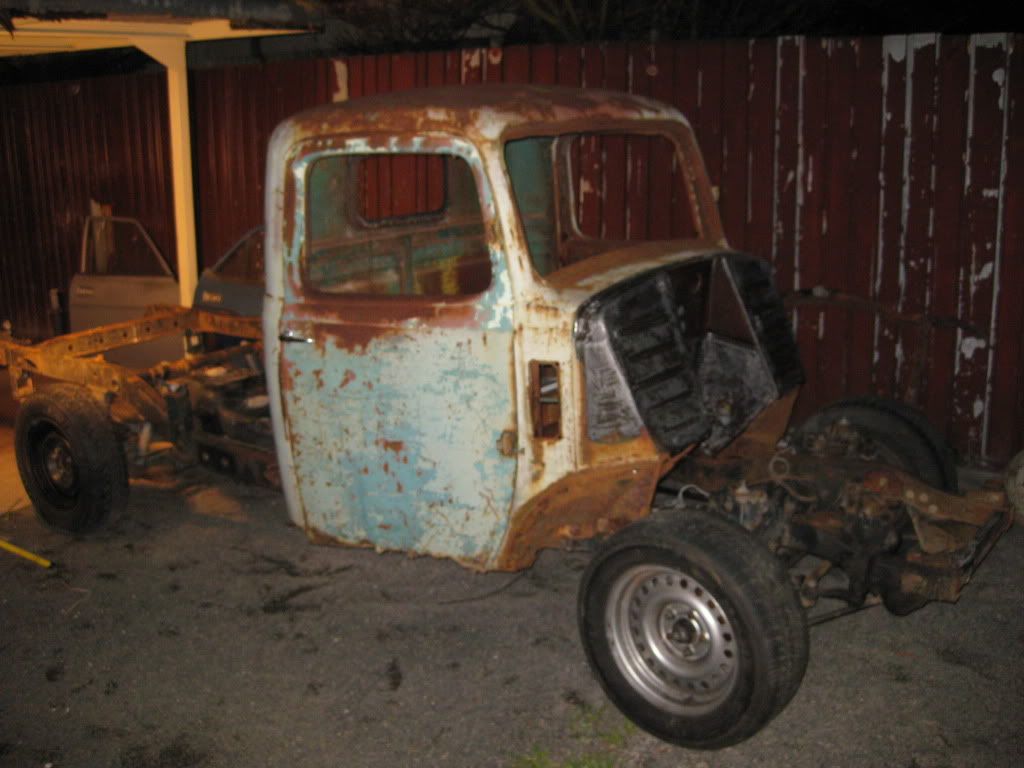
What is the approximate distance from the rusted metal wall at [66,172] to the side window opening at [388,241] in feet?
21.3

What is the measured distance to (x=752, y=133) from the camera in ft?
24.4

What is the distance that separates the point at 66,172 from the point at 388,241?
27.7 feet

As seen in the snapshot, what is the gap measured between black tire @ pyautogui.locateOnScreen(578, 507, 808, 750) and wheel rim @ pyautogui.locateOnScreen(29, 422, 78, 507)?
362 cm

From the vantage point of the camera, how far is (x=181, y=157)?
9133mm

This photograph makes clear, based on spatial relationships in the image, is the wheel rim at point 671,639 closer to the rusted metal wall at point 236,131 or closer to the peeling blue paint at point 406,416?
the peeling blue paint at point 406,416

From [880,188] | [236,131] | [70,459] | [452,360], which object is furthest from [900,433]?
[236,131]

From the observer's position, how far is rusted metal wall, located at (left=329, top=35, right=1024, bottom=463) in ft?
22.0

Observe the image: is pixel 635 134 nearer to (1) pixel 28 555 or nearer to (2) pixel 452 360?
(2) pixel 452 360

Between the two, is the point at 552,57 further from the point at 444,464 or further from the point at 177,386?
the point at 444,464

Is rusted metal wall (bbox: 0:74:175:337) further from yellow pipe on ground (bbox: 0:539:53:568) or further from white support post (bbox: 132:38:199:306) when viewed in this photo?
yellow pipe on ground (bbox: 0:539:53:568)

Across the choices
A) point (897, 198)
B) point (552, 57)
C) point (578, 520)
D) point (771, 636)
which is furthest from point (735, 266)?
point (552, 57)

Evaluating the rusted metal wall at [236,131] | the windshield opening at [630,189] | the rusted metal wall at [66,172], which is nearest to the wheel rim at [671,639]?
the windshield opening at [630,189]

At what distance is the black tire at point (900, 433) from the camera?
5344mm

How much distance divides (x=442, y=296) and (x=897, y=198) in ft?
13.3
